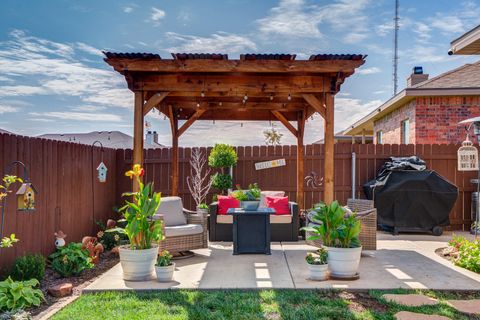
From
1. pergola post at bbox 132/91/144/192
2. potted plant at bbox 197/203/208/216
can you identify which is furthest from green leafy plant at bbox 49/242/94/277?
potted plant at bbox 197/203/208/216

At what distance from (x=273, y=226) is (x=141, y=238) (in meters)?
2.87

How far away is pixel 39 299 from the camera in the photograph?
150 inches

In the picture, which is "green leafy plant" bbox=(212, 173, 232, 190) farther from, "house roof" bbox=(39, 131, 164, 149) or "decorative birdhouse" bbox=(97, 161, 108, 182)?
"house roof" bbox=(39, 131, 164, 149)

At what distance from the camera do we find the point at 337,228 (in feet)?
15.3

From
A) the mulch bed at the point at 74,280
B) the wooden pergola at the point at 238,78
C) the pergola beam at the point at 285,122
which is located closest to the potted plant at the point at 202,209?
the wooden pergola at the point at 238,78

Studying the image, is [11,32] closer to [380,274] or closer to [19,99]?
[19,99]

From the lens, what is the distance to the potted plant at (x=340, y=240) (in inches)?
179

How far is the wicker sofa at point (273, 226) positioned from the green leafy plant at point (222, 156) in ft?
4.54

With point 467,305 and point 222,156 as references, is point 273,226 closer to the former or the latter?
point 222,156

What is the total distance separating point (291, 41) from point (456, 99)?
4.22m

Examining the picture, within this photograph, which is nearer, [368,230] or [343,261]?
[343,261]

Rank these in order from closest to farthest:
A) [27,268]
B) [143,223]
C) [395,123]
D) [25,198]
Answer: [25,198] < [27,268] < [143,223] < [395,123]

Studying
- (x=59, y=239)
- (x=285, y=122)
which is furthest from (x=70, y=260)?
(x=285, y=122)

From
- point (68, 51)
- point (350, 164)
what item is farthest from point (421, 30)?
point (68, 51)
